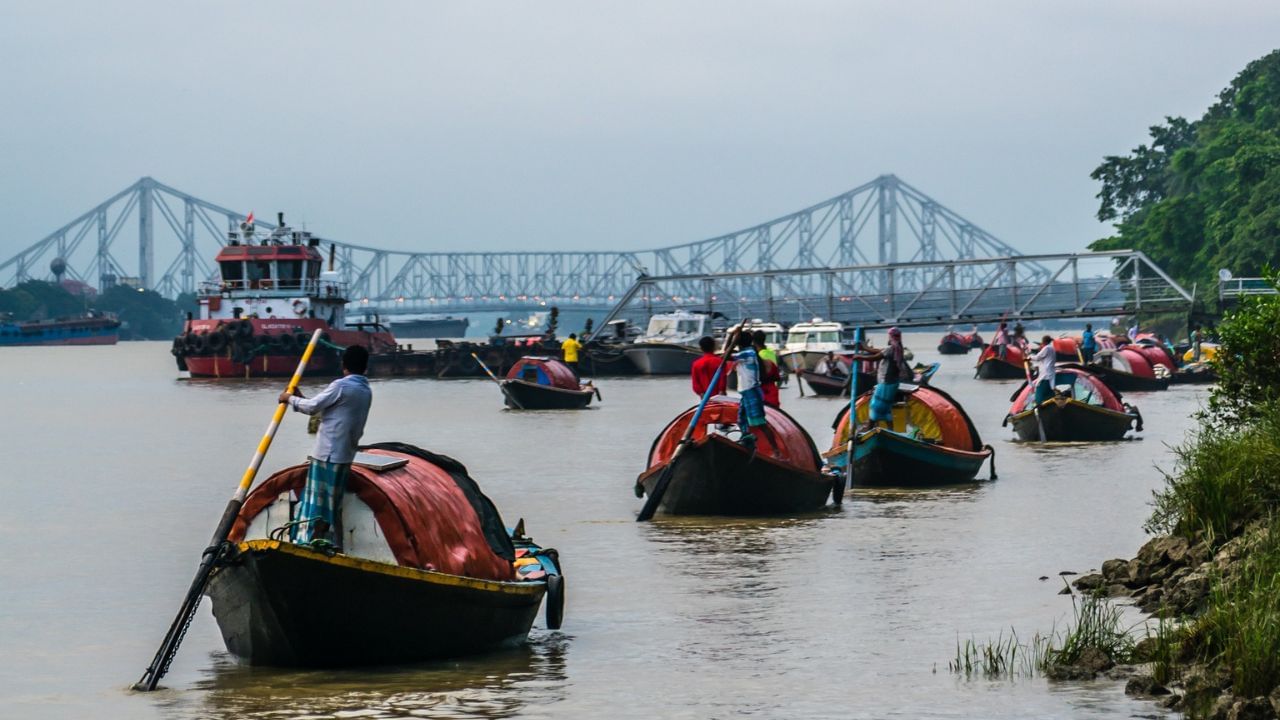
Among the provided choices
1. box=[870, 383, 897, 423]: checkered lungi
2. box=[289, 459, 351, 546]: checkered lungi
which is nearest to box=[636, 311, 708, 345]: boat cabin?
box=[870, 383, 897, 423]: checkered lungi

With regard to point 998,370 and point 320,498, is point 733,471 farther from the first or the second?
point 998,370

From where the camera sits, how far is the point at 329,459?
13.5 m

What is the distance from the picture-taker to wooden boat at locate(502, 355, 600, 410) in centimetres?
5525

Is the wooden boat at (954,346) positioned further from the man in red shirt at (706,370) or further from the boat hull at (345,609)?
the boat hull at (345,609)

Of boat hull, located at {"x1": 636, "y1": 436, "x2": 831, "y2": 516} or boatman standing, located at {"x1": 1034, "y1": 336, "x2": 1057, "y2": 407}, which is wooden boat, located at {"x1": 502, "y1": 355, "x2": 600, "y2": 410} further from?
boat hull, located at {"x1": 636, "y1": 436, "x2": 831, "y2": 516}

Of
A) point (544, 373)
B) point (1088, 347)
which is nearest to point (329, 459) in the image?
point (544, 373)

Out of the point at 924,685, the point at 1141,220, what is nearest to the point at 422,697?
the point at 924,685

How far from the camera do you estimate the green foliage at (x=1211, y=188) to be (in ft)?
309

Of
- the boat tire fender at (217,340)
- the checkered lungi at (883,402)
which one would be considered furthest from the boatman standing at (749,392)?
the boat tire fender at (217,340)

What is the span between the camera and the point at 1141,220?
5049 inches

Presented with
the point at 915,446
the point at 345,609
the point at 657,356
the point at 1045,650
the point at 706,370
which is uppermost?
the point at 706,370

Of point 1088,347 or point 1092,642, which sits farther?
point 1088,347

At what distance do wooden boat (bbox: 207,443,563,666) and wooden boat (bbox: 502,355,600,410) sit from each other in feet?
131

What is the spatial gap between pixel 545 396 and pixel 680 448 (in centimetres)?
3268
